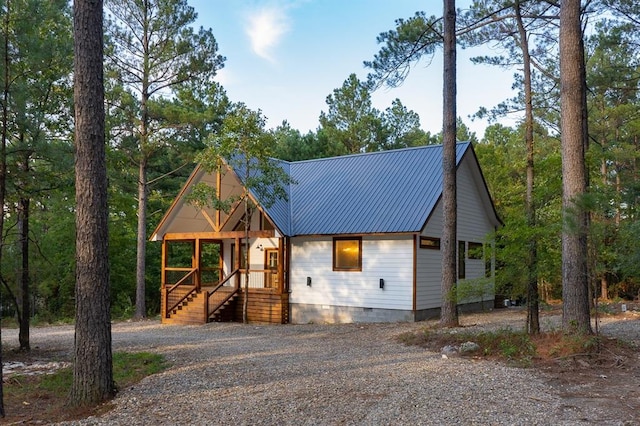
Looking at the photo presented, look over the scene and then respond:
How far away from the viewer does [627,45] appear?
17266 mm

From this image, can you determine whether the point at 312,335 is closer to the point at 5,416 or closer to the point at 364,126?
the point at 5,416

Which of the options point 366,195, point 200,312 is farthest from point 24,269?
point 366,195

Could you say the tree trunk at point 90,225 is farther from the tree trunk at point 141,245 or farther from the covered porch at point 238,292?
the tree trunk at point 141,245

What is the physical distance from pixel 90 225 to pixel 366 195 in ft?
38.0

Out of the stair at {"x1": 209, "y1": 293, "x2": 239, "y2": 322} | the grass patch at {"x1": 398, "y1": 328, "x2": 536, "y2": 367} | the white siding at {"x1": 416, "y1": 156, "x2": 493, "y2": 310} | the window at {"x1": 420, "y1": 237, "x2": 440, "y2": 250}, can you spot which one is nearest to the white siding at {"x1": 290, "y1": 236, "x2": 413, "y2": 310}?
the white siding at {"x1": 416, "y1": 156, "x2": 493, "y2": 310}

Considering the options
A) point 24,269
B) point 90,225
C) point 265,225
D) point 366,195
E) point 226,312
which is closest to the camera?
point 90,225

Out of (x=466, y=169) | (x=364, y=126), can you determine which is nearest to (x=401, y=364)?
(x=466, y=169)

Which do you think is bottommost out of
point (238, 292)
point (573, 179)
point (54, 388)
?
point (54, 388)

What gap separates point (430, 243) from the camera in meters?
16.0

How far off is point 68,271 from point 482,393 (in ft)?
71.3

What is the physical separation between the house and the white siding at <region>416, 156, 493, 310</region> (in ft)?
0.11

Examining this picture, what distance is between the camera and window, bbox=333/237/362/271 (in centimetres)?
1595

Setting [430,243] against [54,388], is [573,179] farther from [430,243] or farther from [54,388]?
[54,388]

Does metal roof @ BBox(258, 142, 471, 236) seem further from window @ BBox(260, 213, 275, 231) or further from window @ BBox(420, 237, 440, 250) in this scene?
window @ BBox(260, 213, 275, 231)
